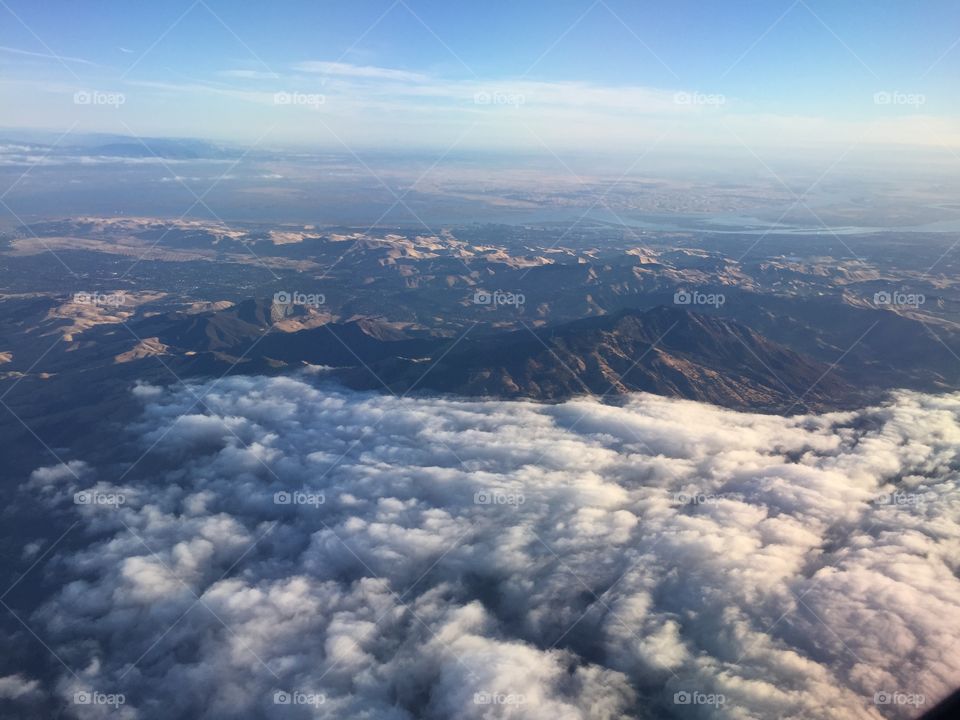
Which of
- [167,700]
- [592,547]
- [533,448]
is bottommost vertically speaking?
[167,700]

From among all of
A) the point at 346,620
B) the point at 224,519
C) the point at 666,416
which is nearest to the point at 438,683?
the point at 346,620

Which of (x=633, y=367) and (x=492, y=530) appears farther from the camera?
(x=633, y=367)

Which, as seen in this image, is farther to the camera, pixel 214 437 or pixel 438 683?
pixel 214 437

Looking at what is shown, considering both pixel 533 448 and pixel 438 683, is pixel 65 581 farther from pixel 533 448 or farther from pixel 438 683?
pixel 533 448

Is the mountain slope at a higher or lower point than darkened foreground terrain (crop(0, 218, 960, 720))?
higher

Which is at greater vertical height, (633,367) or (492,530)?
(633,367)

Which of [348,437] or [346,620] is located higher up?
[348,437]

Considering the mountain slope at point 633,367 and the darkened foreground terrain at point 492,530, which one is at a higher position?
the mountain slope at point 633,367

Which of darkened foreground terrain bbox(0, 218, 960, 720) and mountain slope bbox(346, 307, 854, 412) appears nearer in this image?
darkened foreground terrain bbox(0, 218, 960, 720)

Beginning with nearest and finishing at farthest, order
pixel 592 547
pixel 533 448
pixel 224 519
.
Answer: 1. pixel 592 547
2. pixel 224 519
3. pixel 533 448

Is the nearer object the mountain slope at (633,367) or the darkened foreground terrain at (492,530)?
the darkened foreground terrain at (492,530)

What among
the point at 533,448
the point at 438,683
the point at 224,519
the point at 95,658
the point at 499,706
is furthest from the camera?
the point at 533,448
